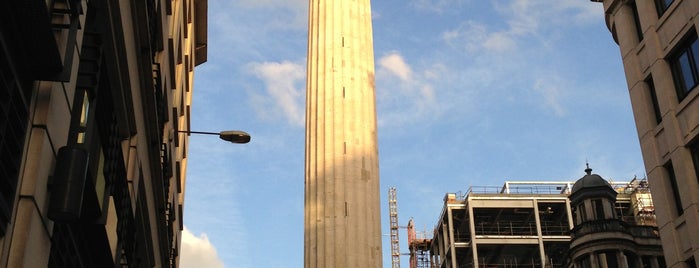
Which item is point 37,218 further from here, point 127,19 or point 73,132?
point 127,19

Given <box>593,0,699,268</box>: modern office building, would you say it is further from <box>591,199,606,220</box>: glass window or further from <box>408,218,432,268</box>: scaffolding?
<box>408,218,432,268</box>: scaffolding

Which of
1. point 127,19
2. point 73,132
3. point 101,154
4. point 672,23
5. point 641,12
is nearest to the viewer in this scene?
point 73,132

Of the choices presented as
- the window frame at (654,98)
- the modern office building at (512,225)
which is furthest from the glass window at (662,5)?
the modern office building at (512,225)

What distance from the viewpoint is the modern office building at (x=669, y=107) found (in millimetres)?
23828

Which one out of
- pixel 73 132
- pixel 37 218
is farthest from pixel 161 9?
pixel 37 218

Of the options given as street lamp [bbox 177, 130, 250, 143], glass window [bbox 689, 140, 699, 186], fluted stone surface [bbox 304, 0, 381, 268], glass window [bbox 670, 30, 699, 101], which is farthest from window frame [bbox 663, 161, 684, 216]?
fluted stone surface [bbox 304, 0, 381, 268]

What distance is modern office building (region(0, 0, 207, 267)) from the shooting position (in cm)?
842

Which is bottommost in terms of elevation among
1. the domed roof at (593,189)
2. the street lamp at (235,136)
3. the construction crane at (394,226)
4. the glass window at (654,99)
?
the street lamp at (235,136)

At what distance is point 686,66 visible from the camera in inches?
973

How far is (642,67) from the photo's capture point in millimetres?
27625

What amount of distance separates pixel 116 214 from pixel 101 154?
6.21 feet

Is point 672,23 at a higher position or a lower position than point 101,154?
higher

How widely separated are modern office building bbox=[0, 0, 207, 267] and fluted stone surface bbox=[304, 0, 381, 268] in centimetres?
2743

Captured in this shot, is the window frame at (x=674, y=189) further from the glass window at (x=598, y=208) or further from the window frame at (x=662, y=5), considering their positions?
the glass window at (x=598, y=208)
